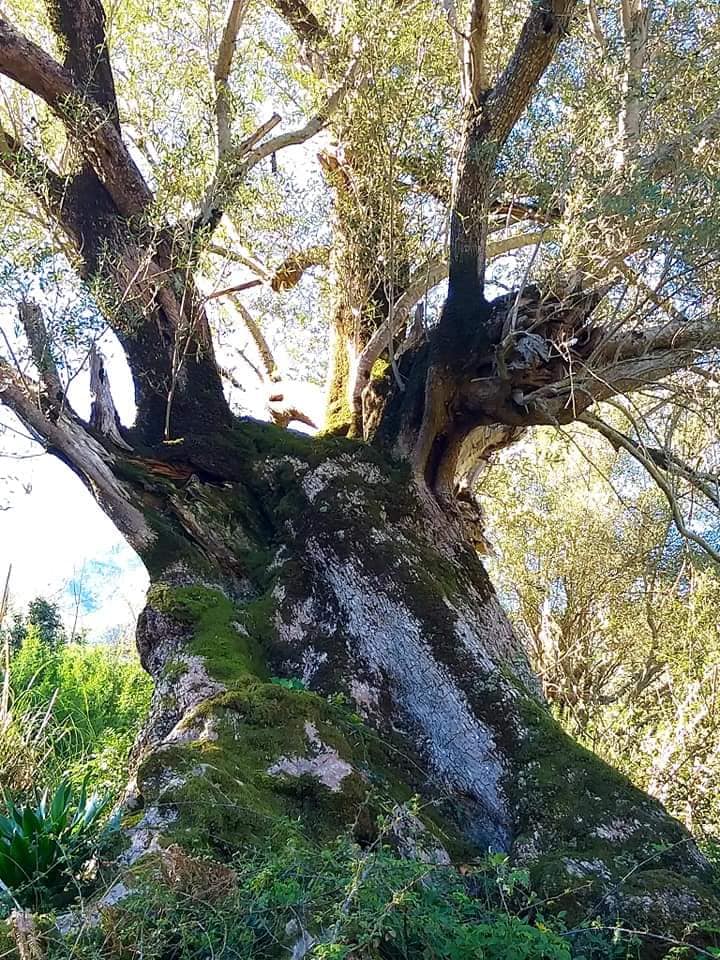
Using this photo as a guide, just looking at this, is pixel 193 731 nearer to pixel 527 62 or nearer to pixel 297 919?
pixel 297 919


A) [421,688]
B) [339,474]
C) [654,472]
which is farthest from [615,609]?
[421,688]

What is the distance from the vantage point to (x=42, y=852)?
3.52 m

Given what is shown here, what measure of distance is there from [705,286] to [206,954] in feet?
16.3

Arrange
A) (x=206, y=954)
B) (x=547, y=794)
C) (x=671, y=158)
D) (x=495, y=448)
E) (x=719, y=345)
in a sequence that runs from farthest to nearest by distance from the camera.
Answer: (x=495, y=448), (x=719, y=345), (x=671, y=158), (x=547, y=794), (x=206, y=954)

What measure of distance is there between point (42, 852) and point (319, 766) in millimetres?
1448

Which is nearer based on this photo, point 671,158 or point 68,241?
point 671,158

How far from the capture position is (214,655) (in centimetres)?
522

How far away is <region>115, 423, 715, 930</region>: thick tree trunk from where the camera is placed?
12.5 feet

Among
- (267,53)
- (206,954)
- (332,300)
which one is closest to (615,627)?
(332,300)

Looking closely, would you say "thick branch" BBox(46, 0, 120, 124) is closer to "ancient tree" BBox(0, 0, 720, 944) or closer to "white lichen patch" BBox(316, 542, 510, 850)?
"ancient tree" BBox(0, 0, 720, 944)

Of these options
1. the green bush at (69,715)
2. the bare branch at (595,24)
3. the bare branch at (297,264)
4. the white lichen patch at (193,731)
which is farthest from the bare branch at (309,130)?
the green bush at (69,715)

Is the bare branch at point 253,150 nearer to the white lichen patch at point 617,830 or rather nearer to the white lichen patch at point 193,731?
the white lichen patch at point 193,731

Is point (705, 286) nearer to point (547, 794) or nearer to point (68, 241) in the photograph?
point (547, 794)

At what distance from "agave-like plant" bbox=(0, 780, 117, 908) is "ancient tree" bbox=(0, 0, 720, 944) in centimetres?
44
